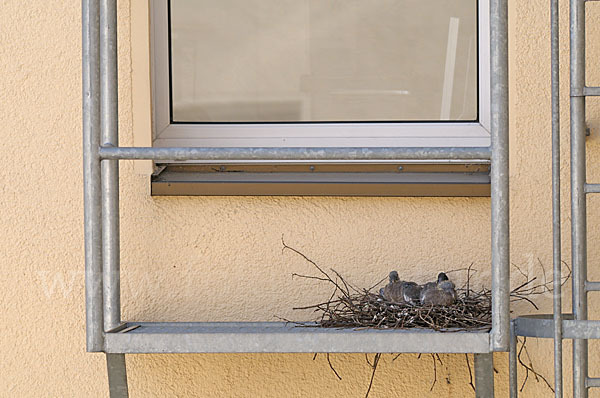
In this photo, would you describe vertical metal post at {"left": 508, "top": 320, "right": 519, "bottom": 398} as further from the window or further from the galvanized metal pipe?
the window

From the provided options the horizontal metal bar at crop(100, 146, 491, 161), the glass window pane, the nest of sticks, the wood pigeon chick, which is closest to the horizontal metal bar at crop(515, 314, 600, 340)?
the nest of sticks

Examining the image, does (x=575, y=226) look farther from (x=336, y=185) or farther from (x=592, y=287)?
(x=336, y=185)

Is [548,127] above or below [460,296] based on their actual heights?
above

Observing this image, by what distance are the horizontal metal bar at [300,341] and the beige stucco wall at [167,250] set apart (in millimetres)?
325

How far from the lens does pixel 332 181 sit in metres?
2.40

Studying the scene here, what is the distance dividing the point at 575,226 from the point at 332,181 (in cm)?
69

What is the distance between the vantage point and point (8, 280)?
2424mm

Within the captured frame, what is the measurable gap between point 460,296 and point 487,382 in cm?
27

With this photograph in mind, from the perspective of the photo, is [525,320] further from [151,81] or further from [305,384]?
[151,81]

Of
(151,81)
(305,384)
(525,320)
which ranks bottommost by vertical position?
(305,384)

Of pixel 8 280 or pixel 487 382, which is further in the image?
pixel 8 280

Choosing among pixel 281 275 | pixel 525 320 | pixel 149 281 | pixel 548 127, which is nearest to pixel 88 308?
pixel 149 281

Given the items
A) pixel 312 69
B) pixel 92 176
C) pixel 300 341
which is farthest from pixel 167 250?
pixel 312 69

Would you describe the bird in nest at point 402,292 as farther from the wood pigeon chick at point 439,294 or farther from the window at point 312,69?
the window at point 312,69
